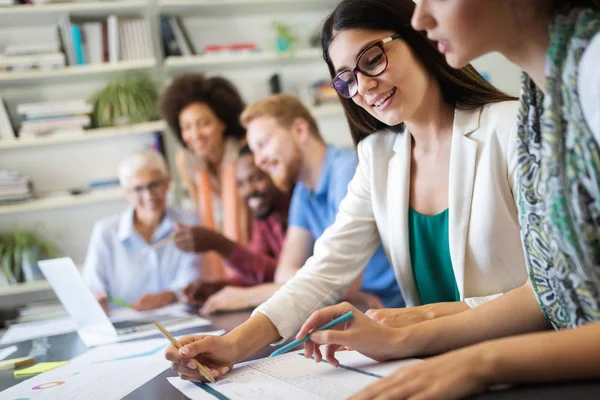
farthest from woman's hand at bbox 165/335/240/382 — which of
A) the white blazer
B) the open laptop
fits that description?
the open laptop

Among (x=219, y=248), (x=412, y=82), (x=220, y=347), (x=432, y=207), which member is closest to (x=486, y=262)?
(x=432, y=207)

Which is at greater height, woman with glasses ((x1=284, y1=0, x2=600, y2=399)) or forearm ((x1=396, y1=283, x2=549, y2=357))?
woman with glasses ((x1=284, y1=0, x2=600, y2=399))

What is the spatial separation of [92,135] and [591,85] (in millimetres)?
3348

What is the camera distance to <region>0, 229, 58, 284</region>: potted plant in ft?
11.7

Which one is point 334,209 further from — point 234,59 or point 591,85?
point 234,59

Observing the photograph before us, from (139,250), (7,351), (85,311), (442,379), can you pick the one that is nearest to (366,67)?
(442,379)

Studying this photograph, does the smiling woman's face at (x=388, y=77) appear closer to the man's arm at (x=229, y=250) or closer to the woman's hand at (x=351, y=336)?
the woman's hand at (x=351, y=336)

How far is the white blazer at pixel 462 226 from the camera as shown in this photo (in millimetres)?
1196

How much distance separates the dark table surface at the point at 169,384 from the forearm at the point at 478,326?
0.23 m

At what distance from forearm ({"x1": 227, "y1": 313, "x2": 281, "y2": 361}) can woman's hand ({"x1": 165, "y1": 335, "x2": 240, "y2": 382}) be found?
0.02 metres

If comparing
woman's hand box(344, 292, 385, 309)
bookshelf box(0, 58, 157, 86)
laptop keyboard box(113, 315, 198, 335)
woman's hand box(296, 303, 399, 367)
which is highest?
bookshelf box(0, 58, 157, 86)

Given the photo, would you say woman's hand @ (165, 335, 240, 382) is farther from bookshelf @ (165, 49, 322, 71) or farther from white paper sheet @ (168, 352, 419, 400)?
bookshelf @ (165, 49, 322, 71)

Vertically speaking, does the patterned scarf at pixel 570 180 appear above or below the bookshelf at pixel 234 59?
below

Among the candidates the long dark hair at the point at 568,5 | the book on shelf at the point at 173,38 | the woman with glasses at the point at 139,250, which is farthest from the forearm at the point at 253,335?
the book on shelf at the point at 173,38
